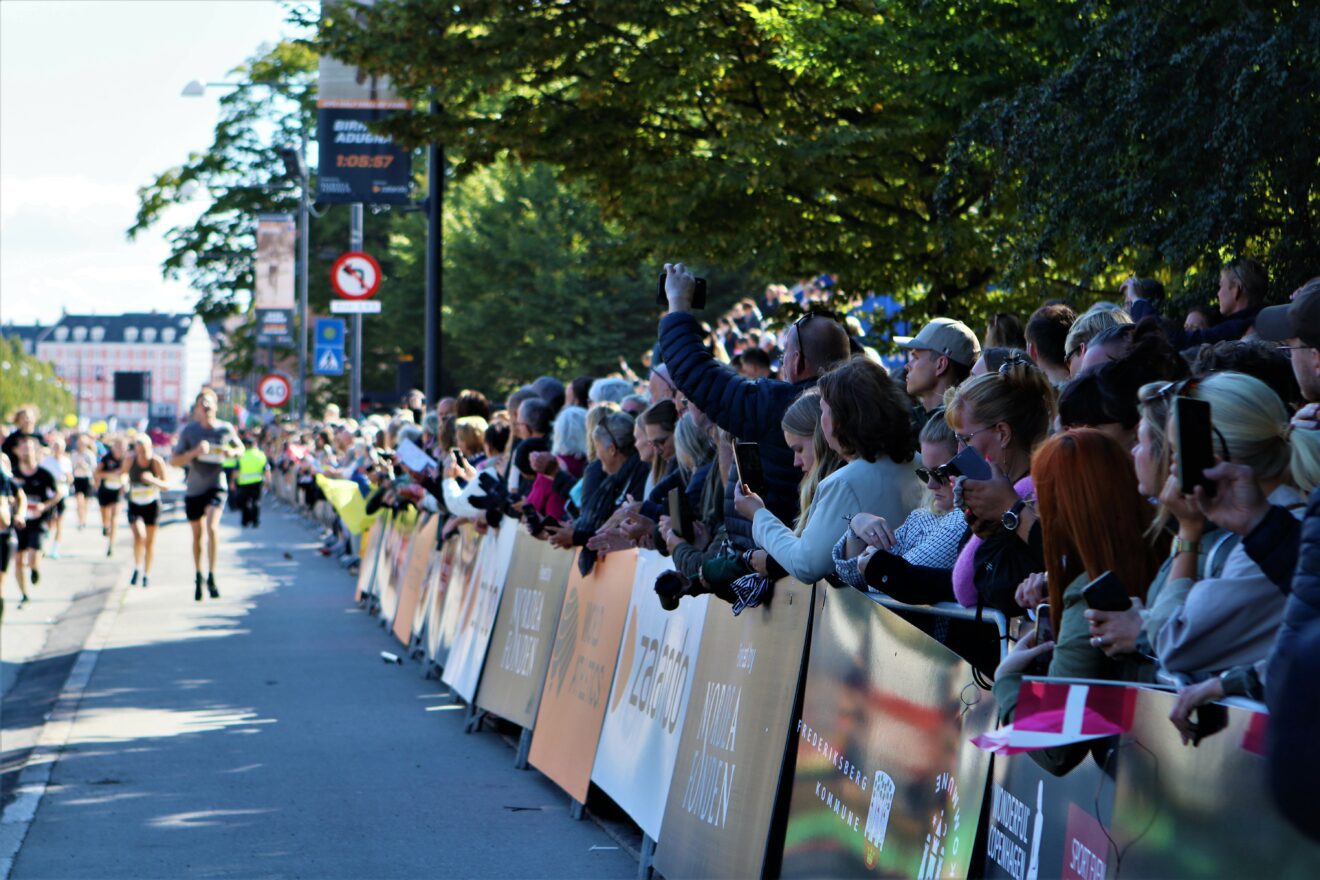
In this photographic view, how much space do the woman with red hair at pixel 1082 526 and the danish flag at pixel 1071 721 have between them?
0.27m

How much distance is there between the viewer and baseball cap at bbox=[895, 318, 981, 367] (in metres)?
7.27

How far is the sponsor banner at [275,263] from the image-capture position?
38656mm

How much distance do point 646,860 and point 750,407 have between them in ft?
5.85

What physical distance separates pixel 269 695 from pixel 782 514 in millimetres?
6171

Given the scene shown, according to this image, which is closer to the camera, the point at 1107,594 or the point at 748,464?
the point at 1107,594

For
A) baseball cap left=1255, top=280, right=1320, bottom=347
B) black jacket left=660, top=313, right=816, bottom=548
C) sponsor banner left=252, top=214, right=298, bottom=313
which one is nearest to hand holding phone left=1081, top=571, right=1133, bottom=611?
baseball cap left=1255, top=280, right=1320, bottom=347

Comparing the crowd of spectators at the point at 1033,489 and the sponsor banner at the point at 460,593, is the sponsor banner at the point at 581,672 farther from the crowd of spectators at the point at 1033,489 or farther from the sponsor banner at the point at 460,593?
the sponsor banner at the point at 460,593

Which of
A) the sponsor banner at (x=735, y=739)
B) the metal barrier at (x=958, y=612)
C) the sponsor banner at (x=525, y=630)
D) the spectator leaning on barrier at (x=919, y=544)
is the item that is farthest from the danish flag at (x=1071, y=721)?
the sponsor banner at (x=525, y=630)

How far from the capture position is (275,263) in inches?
1556

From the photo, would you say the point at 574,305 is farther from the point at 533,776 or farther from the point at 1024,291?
the point at 533,776

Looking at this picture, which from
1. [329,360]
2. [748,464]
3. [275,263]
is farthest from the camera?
[275,263]

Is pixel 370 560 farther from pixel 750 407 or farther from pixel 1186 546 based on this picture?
pixel 1186 546

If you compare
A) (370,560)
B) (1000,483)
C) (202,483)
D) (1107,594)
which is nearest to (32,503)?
(202,483)

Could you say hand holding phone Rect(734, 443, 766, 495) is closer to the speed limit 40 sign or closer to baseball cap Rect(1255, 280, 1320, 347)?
baseball cap Rect(1255, 280, 1320, 347)
